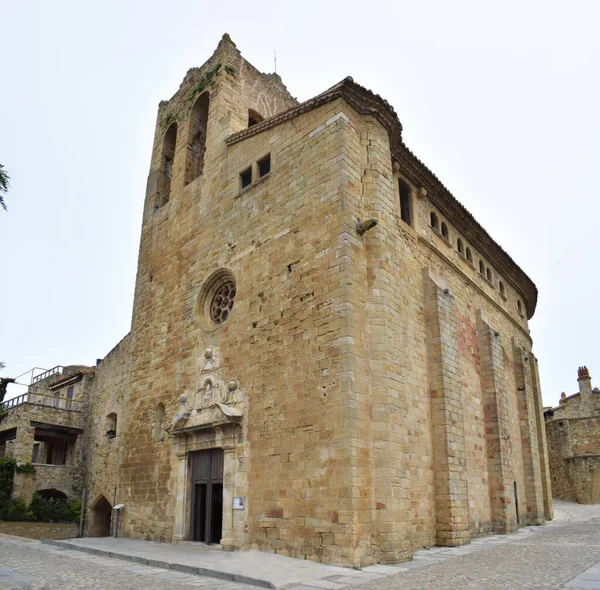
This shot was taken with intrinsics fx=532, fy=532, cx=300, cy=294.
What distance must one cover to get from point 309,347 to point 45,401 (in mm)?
20479

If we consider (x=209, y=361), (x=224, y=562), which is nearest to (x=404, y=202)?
(x=209, y=361)

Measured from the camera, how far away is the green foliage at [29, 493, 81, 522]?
826 inches

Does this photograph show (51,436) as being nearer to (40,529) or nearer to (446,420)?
(40,529)

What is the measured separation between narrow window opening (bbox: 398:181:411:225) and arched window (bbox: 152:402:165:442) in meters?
8.15

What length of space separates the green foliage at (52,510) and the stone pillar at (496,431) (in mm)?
16406

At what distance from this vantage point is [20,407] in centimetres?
2403

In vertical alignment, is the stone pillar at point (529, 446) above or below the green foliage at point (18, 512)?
above

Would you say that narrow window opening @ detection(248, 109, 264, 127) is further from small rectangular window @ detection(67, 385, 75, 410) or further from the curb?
small rectangular window @ detection(67, 385, 75, 410)

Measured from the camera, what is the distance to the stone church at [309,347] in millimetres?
9742

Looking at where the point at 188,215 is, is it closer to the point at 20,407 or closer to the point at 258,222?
the point at 258,222

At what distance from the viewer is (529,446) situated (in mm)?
18719

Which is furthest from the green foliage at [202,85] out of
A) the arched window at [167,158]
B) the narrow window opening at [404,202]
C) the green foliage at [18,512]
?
the green foliage at [18,512]

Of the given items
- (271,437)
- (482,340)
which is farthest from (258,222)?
(482,340)

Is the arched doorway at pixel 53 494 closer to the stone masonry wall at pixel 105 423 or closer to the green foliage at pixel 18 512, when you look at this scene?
the stone masonry wall at pixel 105 423
